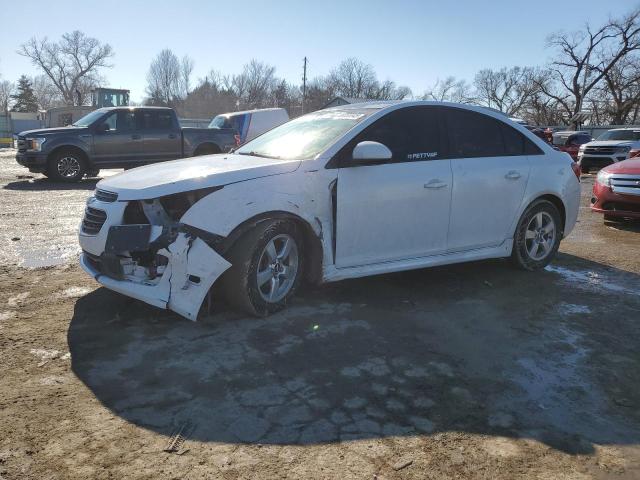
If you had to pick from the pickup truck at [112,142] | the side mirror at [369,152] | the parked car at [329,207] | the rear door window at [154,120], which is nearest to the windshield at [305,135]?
the parked car at [329,207]

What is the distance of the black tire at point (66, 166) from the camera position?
41.3 ft

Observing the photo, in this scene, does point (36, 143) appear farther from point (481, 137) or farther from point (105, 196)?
point (481, 137)

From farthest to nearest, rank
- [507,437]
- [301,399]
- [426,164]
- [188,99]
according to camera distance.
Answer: [188,99] → [426,164] → [301,399] → [507,437]

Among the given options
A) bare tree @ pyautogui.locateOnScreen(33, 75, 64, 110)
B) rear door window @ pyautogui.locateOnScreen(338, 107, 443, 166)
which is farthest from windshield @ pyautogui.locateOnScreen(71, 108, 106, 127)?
bare tree @ pyautogui.locateOnScreen(33, 75, 64, 110)

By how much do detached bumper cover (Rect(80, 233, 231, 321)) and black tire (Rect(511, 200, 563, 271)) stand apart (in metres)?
3.29

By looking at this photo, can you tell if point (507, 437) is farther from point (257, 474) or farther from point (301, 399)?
point (257, 474)

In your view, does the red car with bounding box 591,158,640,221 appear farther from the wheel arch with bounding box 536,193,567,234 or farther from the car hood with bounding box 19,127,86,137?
the car hood with bounding box 19,127,86,137

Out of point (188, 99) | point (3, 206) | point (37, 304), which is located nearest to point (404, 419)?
point (37, 304)

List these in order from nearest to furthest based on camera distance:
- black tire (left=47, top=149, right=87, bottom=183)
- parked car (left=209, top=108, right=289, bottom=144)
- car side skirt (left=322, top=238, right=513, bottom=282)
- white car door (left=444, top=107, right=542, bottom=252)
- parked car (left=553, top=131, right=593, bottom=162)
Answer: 1. car side skirt (left=322, top=238, right=513, bottom=282)
2. white car door (left=444, top=107, right=542, bottom=252)
3. black tire (left=47, top=149, right=87, bottom=183)
4. parked car (left=209, top=108, right=289, bottom=144)
5. parked car (left=553, top=131, right=593, bottom=162)

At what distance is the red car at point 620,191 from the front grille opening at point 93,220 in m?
7.70

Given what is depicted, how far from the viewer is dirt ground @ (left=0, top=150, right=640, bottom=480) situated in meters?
2.34

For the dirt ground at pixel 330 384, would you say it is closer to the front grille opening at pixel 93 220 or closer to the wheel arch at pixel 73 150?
the front grille opening at pixel 93 220

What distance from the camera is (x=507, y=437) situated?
2.55 m

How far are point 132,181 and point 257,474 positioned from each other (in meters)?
2.50
